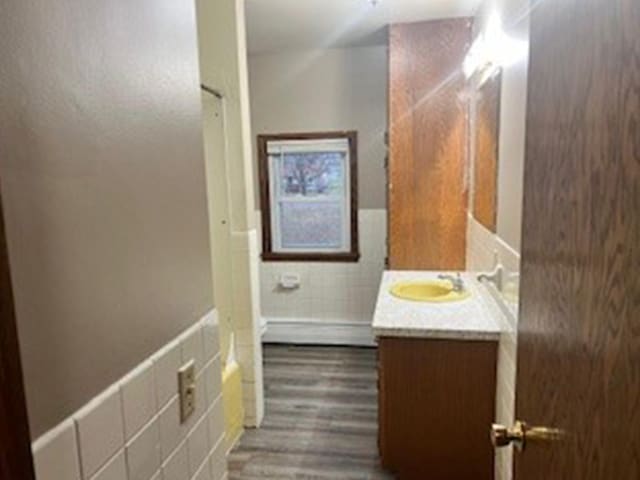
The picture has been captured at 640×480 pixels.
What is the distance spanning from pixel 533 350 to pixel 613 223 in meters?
0.46

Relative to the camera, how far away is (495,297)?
217cm

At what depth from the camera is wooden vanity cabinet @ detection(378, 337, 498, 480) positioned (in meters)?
2.08

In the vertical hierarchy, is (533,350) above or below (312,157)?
below

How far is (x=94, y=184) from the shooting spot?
30.2 inches

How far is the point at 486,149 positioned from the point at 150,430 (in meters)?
2.05

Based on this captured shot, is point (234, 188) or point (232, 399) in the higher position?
point (234, 188)

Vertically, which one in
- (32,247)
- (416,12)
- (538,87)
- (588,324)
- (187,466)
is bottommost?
(187,466)


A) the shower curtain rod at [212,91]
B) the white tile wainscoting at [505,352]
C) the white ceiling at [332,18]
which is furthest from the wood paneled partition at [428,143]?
the shower curtain rod at [212,91]

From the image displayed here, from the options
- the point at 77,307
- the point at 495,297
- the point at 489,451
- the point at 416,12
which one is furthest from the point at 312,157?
the point at 77,307

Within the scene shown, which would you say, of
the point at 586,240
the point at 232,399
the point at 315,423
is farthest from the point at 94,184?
the point at 315,423

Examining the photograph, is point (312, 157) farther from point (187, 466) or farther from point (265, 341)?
point (187, 466)

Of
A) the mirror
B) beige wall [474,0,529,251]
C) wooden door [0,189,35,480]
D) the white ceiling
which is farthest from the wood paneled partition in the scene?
wooden door [0,189,35,480]

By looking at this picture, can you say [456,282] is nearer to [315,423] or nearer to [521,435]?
[315,423]

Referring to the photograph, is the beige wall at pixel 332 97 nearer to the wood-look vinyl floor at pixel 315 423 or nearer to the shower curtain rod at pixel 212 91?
the wood-look vinyl floor at pixel 315 423
